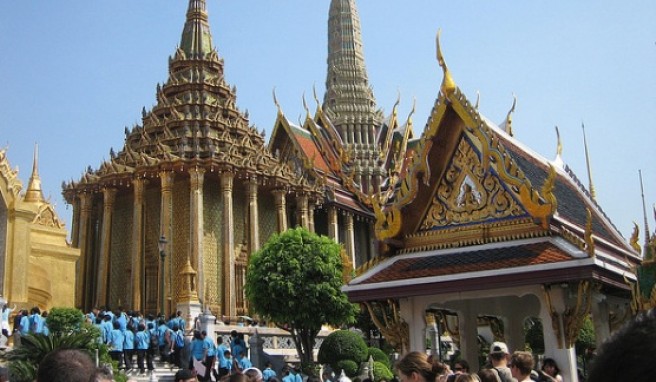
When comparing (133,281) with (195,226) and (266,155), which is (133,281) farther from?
(266,155)

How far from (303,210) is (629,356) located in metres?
32.5

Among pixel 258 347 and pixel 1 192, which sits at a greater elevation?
pixel 1 192

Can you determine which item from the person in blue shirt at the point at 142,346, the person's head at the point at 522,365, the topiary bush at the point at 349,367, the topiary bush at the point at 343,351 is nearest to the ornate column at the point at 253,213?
the topiary bush at the point at 343,351

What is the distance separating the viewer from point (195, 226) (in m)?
28.6

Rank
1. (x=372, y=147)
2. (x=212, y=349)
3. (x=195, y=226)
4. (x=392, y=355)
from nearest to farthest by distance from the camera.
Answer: (x=212, y=349) < (x=392, y=355) < (x=195, y=226) < (x=372, y=147)

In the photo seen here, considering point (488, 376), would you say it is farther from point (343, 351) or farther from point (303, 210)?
point (303, 210)

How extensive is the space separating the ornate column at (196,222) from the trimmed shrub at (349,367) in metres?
9.81

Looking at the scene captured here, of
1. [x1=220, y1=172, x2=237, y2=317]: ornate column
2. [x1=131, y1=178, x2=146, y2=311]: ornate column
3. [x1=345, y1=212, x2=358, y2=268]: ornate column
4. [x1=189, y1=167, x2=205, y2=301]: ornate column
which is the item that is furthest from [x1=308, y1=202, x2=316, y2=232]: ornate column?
[x1=131, y1=178, x2=146, y2=311]: ornate column

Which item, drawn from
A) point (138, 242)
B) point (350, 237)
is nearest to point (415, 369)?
point (138, 242)

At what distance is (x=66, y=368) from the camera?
2.56 metres

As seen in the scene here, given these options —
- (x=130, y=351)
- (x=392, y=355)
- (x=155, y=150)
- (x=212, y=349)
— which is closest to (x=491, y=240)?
(x=212, y=349)

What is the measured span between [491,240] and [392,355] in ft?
50.3

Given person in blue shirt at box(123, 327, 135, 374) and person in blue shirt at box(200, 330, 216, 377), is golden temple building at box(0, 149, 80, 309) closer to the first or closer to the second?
person in blue shirt at box(123, 327, 135, 374)

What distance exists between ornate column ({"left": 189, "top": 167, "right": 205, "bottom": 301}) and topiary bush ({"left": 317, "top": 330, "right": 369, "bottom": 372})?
9197 millimetres
